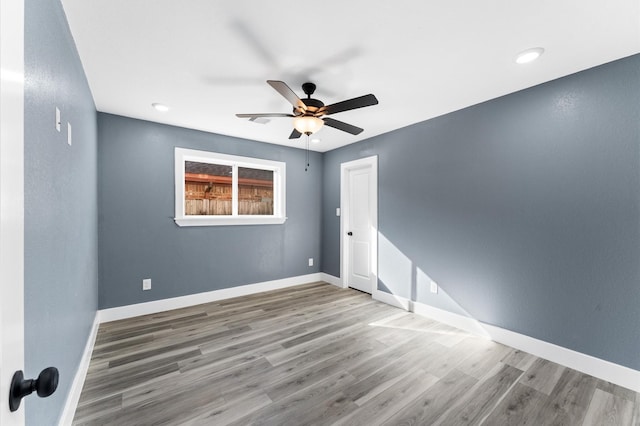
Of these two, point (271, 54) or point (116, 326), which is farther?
point (116, 326)

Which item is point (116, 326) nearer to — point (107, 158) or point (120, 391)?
point (120, 391)

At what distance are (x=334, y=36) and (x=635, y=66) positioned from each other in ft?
7.46

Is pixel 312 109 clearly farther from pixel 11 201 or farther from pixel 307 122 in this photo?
pixel 11 201

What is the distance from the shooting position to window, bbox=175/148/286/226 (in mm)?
3763

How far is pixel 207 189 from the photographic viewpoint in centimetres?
408

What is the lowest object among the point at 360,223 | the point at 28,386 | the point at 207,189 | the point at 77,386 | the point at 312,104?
the point at 77,386

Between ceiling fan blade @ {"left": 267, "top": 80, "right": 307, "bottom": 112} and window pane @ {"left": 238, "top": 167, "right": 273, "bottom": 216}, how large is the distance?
235 cm

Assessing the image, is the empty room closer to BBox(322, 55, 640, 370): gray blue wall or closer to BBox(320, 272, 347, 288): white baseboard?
BBox(322, 55, 640, 370): gray blue wall

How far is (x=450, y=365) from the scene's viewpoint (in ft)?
7.72

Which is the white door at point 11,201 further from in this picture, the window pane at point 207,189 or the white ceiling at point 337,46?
the window pane at point 207,189

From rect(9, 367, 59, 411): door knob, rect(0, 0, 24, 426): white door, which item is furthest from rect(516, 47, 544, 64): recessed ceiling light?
rect(9, 367, 59, 411): door knob

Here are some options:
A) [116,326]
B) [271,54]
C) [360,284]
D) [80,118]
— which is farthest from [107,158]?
[360,284]

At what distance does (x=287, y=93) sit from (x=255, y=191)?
269cm

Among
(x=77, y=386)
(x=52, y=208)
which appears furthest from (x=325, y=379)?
(x=52, y=208)
